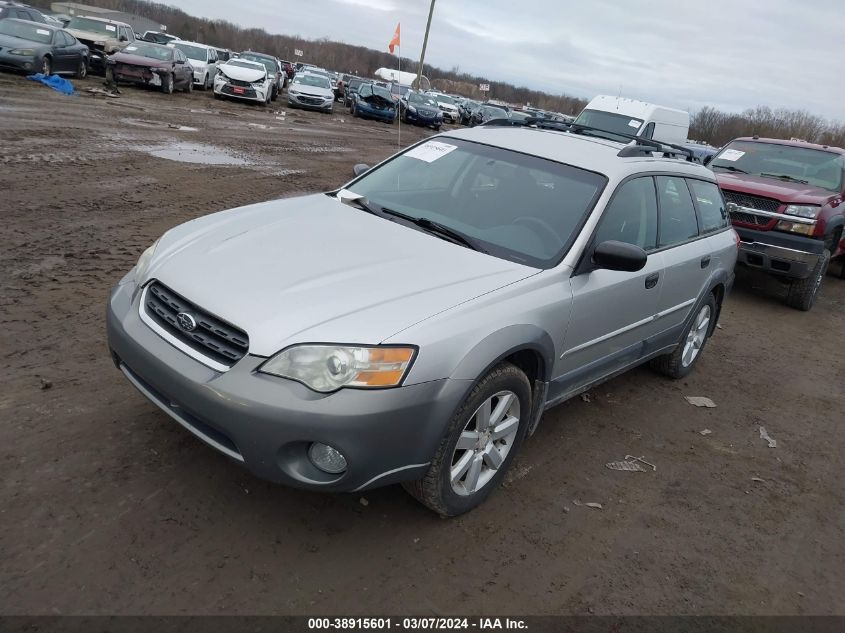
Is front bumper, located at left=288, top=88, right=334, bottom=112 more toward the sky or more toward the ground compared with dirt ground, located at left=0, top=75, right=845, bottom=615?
more toward the sky

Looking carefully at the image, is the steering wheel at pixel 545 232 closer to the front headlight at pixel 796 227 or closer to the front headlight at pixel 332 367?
the front headlight at pixel 332 367

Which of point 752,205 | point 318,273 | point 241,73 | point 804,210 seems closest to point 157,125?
point 241,73

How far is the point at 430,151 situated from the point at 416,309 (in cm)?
199

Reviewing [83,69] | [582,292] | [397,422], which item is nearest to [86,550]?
[397,422]

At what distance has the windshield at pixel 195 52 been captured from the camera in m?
24.4

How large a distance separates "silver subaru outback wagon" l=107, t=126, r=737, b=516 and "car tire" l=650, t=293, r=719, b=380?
708 millimetres

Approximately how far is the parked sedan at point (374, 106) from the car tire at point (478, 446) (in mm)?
25847

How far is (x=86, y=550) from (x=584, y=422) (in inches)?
120

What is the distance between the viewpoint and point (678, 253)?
4508 mm

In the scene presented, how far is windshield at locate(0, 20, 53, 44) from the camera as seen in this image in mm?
16703

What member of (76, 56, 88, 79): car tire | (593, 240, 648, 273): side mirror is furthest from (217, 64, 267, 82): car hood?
(593, 240, 648, 273): side mirror

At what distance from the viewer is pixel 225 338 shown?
8.72 feet

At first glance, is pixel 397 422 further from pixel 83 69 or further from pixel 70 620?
pixel 83 69

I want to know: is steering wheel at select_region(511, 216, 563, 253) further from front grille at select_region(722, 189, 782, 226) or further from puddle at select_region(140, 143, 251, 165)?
puddle at select_region(140, 143, 251, 165)
